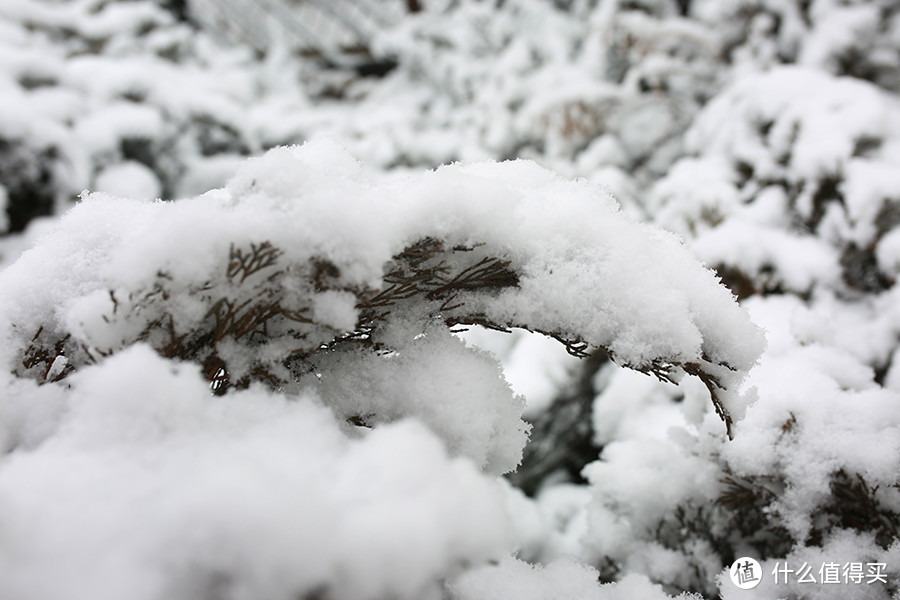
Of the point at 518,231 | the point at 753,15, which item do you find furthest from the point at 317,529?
the point at 753,15

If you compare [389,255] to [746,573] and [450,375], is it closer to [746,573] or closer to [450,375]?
[450,375]

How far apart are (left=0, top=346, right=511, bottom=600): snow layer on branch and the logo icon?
106 centimetres

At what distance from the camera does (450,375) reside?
3.31ft

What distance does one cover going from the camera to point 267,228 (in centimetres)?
87

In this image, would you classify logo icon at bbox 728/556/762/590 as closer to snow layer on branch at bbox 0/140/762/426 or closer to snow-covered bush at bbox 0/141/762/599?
snow-covered bush at bbox 0/141/762/599

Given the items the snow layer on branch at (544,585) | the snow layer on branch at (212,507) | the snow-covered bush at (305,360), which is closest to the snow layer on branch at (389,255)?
the snow-covered bush at (305,360)

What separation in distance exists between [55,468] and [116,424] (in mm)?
85

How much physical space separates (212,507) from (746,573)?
1.45 meters

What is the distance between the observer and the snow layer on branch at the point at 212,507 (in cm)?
64

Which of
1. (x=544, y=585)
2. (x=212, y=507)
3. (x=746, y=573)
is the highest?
(x=212, y=507)

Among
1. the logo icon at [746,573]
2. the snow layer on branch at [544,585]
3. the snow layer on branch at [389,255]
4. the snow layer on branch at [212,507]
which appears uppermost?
the snow layer on branch at [389,255]

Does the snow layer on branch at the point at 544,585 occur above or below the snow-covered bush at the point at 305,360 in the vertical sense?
below

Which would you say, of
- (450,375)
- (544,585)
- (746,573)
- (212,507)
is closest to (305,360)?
(450,375)

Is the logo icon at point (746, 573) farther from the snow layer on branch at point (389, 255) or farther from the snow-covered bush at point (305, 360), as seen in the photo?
the snow layer on branch at point (389, 255)
